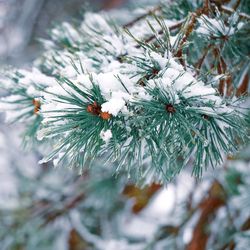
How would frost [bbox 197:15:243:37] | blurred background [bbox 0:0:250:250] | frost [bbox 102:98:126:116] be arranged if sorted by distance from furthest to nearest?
blurred background [bbox 0:0:250:250] < frost [bbox 197:15:243:37] < frost [bbox 102:98:126:116]

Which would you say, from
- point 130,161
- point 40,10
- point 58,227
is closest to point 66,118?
point 130,161

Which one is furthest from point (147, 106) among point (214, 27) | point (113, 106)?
point (214, 27)

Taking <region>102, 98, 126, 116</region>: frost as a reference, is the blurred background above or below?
below

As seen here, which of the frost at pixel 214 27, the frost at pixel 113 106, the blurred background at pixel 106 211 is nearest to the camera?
the frost at pixel 113 106

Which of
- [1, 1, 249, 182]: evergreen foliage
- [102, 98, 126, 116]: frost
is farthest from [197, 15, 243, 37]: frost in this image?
[102, 98, 126, 116]: frost

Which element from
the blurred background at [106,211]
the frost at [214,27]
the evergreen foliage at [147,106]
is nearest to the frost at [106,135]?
the evergreen foliage at [147,106]

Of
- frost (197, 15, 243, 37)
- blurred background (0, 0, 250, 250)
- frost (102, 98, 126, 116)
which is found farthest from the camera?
blurred background (0, 0, 250, 250)

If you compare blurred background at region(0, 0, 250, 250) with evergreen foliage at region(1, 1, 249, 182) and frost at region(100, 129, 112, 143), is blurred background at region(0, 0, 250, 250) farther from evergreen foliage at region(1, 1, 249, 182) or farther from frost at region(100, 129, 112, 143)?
frost at region(100, 129, 112, 143)

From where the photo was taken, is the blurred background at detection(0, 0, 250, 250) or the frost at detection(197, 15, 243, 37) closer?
the frost at detection(197, 15, 243, 37)

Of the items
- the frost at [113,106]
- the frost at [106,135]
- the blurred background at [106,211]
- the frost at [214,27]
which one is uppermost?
the frost at [214,27]

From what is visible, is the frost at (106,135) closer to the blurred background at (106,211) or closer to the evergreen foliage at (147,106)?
the evergreen foliage at (147,106)

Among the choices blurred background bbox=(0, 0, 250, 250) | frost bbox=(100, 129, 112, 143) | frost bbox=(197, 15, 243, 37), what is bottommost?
blurred background bbox=(0, 0, 250, 250)
